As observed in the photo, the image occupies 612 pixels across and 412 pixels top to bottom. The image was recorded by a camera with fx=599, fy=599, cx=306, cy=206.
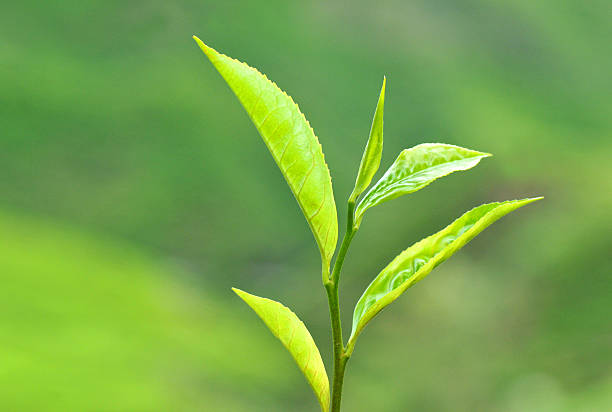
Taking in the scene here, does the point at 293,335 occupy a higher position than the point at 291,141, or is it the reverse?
the point at 291,141

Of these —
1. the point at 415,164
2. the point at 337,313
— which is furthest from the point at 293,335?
the point at 415,164

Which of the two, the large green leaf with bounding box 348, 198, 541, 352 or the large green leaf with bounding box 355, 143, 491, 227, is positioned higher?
the large green leaf with bounding box 355, 143, 491, 227

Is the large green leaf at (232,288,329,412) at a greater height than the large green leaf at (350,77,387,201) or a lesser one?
lesser

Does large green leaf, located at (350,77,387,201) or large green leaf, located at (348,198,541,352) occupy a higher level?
large green leaf, located at (350,77,387,201)

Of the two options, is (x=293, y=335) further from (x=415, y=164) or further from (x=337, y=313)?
(x=415, y=164)

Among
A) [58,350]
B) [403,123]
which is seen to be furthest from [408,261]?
[403,123]

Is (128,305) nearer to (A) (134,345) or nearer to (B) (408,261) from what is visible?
(A) (134,345)
